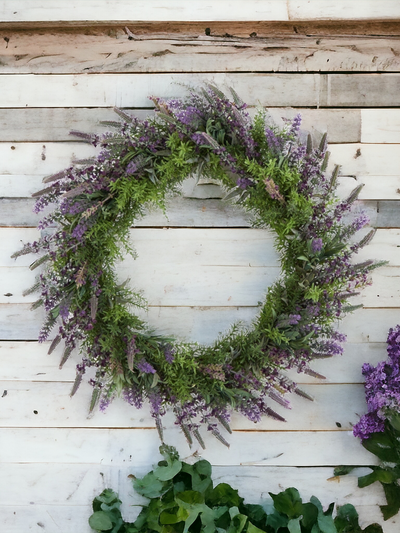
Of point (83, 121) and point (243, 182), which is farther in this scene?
point (83, 121)

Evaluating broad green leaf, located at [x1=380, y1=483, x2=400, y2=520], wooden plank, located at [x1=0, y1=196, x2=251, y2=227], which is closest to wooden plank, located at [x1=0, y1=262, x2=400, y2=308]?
wooden plank, located at [x1=0, y1=196, x2=251, y2=227]

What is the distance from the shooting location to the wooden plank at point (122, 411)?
1909mm

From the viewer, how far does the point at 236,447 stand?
1.91 m

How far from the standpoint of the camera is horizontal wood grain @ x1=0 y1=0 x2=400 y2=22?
5.98ft

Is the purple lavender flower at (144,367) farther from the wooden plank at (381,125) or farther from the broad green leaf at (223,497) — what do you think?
the wooden plank at (381,125)

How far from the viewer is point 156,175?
1677 millimetres

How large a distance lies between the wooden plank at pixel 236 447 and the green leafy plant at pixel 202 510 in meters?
0.11

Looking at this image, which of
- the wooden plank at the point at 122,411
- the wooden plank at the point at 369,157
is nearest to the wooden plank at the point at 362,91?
the wooden plank at the point at 369,157

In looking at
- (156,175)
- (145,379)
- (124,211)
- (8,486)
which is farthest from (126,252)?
(8,486)

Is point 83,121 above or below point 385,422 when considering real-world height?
Answer: above

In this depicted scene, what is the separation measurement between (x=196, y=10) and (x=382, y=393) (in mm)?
1629

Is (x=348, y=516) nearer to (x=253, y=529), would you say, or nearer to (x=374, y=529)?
(x=374, y=529)

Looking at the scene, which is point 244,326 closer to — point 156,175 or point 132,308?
point 132,308

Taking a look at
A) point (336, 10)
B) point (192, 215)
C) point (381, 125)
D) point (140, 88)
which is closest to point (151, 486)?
point (192, 215)
